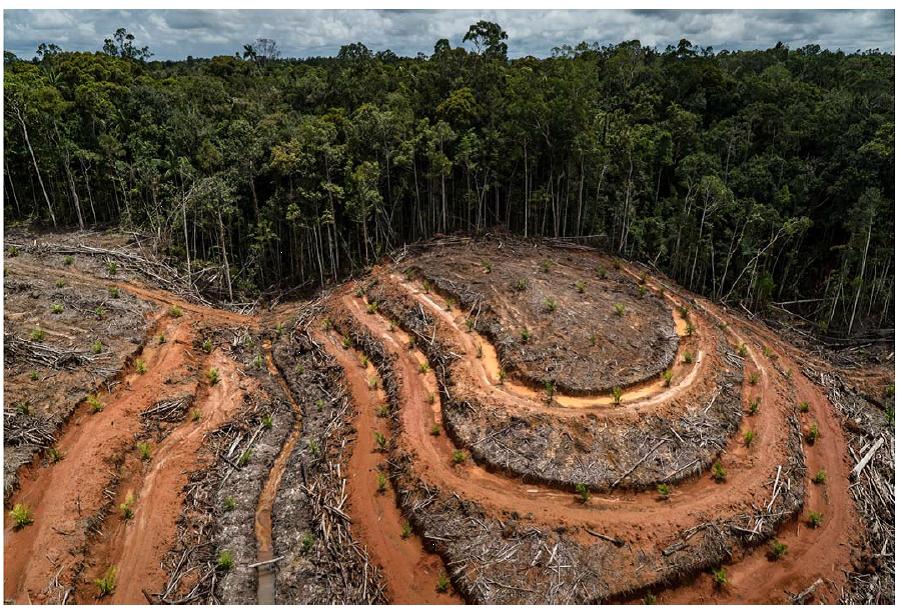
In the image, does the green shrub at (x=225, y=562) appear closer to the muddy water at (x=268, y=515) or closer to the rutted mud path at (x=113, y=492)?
the muddy water at (x=268, y=515)

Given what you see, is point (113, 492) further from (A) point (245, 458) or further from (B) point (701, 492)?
(B) point (701, 492)

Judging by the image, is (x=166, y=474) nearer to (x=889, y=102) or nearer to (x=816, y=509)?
(x=816, y=509)

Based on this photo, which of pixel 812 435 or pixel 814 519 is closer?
pixel 814 519

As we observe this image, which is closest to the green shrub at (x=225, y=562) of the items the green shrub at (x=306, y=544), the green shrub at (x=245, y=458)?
the green shrub at (x=306, y=544)

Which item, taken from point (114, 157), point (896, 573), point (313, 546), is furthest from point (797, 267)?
point (114, 157)

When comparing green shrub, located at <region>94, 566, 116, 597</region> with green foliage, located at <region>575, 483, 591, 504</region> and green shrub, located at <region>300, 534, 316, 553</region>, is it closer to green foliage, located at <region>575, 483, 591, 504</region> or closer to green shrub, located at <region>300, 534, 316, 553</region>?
green shrub, located at <region>300, 534, 316, 553</region>

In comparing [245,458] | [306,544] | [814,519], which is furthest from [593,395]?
[245,458]
